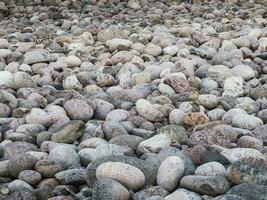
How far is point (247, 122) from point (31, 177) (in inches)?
52.0

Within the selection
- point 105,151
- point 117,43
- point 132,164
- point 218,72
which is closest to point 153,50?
point 117,43

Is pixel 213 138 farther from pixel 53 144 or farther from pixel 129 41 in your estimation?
pixel 129 41

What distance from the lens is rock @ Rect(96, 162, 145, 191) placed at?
2.38 metres

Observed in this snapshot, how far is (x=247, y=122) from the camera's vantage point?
3.10 metres

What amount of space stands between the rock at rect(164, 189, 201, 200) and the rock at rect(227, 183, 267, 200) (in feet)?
0.47

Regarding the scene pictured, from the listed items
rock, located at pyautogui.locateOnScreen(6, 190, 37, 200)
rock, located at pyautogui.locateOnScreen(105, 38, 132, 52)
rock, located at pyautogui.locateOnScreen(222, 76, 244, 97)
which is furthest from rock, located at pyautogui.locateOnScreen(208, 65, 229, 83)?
rock, located at pyautogui.locateOnScreen(6, 190, 37, 200)

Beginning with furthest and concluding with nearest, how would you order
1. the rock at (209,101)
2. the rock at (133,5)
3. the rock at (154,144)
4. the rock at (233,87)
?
1. the rock at (133,5)
2. the rock at (233,87)
3. the rock at (209,101)
4. the rock at (154,144)

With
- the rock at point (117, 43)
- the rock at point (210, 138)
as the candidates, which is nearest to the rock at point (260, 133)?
the rock at point (210, 138)

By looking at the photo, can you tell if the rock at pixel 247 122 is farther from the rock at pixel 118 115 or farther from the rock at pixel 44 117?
the rock at pixel 44 117

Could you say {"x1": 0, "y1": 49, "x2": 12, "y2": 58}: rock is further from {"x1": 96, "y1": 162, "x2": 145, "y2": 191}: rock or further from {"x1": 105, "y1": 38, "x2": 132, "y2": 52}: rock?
{"x1": 96, "y1": 162, "x2": 145, "y2": 191}: rock

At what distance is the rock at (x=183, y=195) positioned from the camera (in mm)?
2231

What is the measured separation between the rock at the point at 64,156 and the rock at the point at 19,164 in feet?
0.36

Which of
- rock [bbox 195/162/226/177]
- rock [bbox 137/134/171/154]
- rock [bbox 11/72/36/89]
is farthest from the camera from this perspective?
rock [bbox 11/72/36/89]

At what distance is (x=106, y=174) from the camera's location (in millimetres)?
2385
